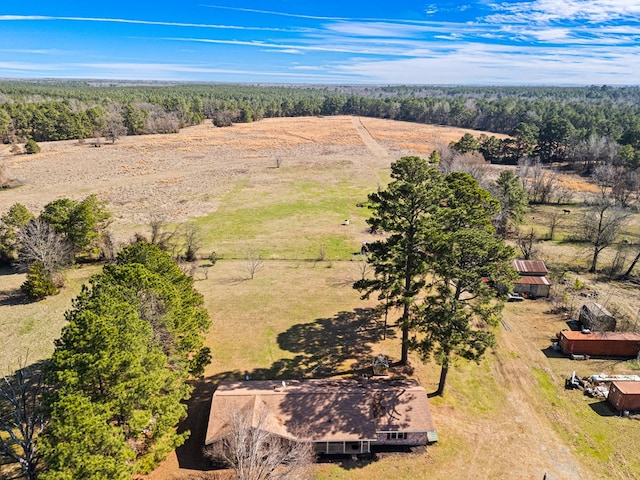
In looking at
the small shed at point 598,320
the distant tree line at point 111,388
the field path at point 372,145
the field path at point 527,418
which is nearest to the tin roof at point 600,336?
the small shed at point 598,320

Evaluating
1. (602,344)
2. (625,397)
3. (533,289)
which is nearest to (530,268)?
(533,289)

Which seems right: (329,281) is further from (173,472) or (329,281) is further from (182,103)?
(182,103)

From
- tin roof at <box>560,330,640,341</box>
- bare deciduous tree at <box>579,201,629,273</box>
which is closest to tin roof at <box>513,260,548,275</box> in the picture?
bare deciduous tree at <box>579,201,629,273</box>

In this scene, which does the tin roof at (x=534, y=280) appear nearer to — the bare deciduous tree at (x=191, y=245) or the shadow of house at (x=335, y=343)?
the shadow of house at (x=335, y=343)

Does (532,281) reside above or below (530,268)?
below

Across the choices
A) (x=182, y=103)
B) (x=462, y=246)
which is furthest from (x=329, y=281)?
(x=182, y=103)

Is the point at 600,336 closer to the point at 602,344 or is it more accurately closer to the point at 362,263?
the point at 602,344
